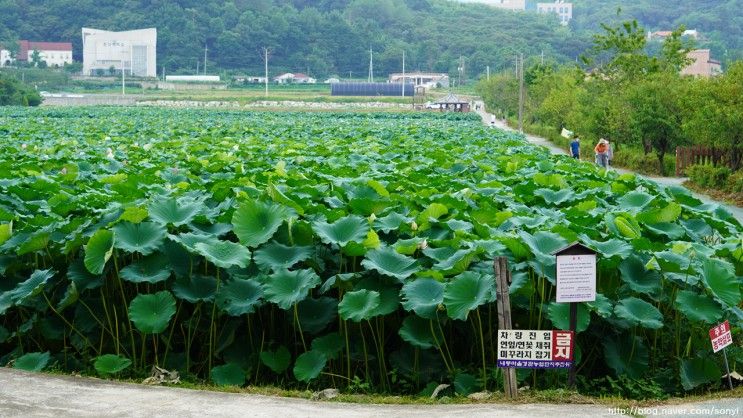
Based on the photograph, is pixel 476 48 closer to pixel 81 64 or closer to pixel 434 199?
pixel 81 64

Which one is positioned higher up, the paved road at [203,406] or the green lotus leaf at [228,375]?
the paved road at [203,406]

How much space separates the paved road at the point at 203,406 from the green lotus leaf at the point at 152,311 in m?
0.72

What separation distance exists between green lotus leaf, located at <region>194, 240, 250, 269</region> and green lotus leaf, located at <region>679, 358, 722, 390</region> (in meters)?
3.02

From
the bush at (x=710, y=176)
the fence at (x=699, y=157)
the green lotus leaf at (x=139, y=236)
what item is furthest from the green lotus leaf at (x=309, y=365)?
the fence at (x=699, y=157)

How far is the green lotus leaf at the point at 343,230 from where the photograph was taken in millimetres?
7422

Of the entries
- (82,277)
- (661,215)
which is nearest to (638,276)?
(661,215)

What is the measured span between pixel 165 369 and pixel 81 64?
142 m

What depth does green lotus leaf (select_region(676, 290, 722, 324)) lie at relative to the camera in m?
7.07

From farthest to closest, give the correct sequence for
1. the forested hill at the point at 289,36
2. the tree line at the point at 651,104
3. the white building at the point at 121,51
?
1. the forested hill at the point at 289,36
2. the white building at the point at 121,51
3. the tree line at the point at 651,104

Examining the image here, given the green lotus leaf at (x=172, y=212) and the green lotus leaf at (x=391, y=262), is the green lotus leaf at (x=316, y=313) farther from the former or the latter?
the green lotus leaf at (x=172, y=212)

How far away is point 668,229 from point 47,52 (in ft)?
462

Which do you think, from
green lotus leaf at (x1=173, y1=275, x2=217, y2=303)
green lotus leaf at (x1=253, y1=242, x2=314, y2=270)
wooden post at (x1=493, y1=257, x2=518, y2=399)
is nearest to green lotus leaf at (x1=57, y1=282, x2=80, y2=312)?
green lotus leaf at (x1=173, y1=275, x2=217, y2=303)

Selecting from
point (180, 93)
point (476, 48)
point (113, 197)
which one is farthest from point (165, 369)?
point (476, 48)

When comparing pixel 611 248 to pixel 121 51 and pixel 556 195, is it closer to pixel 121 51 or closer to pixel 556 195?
pixel 556 195
